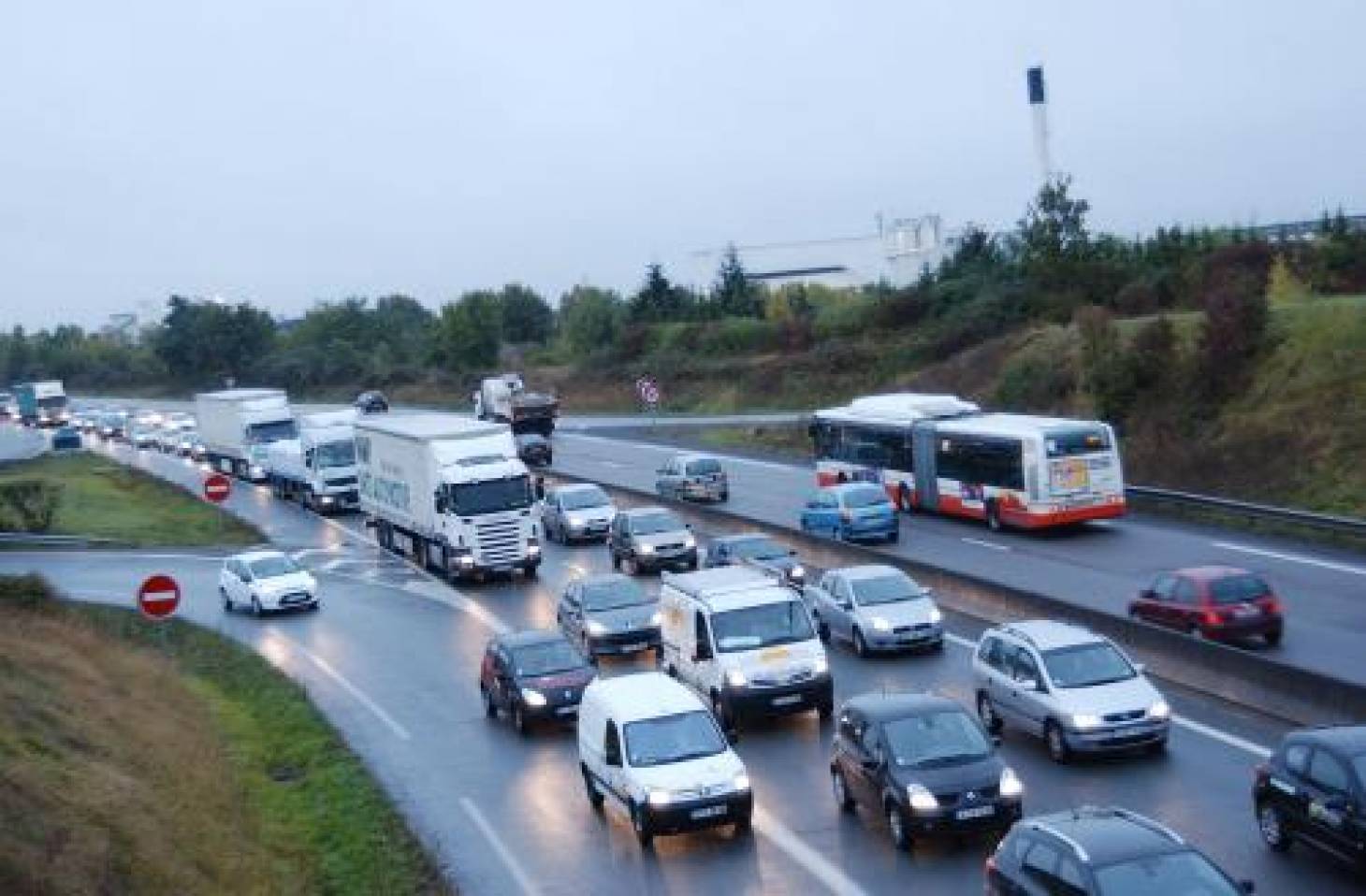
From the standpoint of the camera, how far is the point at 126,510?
63.8 meters

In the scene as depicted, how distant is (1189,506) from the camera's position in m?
44.7

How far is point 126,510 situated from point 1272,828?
54.8m

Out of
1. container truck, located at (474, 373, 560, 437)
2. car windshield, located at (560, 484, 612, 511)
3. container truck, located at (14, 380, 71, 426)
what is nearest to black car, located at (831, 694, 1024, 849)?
car windshield, located at (560, 484, 612, 511)

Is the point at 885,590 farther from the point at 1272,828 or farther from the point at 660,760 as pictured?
the point at 1272,828

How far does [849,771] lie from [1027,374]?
49.7m

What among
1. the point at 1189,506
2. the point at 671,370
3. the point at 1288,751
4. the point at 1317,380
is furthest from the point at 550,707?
the point at 671,370

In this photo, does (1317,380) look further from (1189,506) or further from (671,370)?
(671,370)

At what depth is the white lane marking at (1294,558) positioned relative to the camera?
35281mm

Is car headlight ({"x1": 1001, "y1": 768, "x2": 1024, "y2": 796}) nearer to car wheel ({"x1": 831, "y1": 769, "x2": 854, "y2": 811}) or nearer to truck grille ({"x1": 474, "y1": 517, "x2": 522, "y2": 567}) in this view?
car wheel ({"x1": 831, "y1": 769, "x2": 854, "y2": 811})

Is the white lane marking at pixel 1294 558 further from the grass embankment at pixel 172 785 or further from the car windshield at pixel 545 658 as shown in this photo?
the grass embankment at pixel 172 785

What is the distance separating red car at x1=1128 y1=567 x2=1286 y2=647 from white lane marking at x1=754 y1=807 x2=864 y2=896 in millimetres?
10262

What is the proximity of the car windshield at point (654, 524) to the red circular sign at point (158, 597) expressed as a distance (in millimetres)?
14864

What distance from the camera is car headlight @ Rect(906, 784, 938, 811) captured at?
1736 cm

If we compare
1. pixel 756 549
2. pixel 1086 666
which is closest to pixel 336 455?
pixel 756 549
